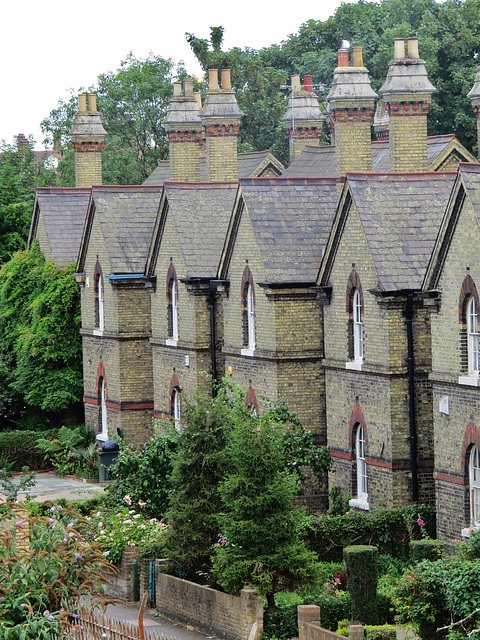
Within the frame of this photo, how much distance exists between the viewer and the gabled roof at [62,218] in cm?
4559

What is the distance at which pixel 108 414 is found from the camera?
4181cm

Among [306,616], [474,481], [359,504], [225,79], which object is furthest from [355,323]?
[225,79]

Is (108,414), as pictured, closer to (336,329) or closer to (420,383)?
(336,329)

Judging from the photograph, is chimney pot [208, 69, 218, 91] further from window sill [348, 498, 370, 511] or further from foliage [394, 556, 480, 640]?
foliage [394, 556, 480, 640]

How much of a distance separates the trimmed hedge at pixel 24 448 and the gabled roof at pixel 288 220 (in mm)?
12717

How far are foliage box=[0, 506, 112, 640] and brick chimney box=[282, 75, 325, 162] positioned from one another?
112ft

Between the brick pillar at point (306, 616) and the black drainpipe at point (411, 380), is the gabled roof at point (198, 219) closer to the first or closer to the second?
the black drainpipe at point (411, 380)

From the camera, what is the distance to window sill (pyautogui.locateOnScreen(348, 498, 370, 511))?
29391 millimetres

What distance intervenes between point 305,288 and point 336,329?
1636 mm

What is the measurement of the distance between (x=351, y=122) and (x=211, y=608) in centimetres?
1359

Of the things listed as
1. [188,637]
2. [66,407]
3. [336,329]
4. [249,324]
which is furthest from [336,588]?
[66,407]

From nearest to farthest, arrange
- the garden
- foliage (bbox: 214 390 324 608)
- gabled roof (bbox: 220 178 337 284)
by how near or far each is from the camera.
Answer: the garden → foliage (bbox: 214 390 324 608) → gabled roof (bbox: 220 178 337 284)

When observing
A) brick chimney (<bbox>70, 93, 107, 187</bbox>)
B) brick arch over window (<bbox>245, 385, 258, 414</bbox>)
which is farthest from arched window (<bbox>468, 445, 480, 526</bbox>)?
brick chimney (<bbox>70, 93, 107, 187</bbox>)

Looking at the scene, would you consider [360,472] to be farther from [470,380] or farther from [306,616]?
[306,616]
